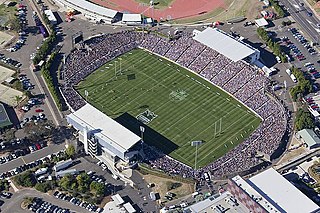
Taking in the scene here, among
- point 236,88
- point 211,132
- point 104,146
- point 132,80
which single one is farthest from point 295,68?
point 104,146

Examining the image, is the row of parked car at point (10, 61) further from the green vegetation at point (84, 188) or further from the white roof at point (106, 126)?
the green vegetation at point (84, 188)

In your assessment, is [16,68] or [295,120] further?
[16,68]

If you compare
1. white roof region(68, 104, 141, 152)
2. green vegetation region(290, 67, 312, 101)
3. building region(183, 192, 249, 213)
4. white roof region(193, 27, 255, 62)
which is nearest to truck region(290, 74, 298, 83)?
green vegetation region(290, 67, 312, 101)

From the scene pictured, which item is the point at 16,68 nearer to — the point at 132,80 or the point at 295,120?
the point at 132,80

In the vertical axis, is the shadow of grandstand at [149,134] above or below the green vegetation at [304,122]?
below

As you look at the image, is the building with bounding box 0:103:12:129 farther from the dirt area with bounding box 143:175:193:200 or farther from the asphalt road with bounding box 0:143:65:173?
the dirt area with bounding box 143:175:193:200

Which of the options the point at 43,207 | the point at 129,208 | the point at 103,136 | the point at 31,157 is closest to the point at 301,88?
the point at 103,136

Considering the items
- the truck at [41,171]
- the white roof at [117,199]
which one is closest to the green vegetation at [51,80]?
the truck at [41,171]
